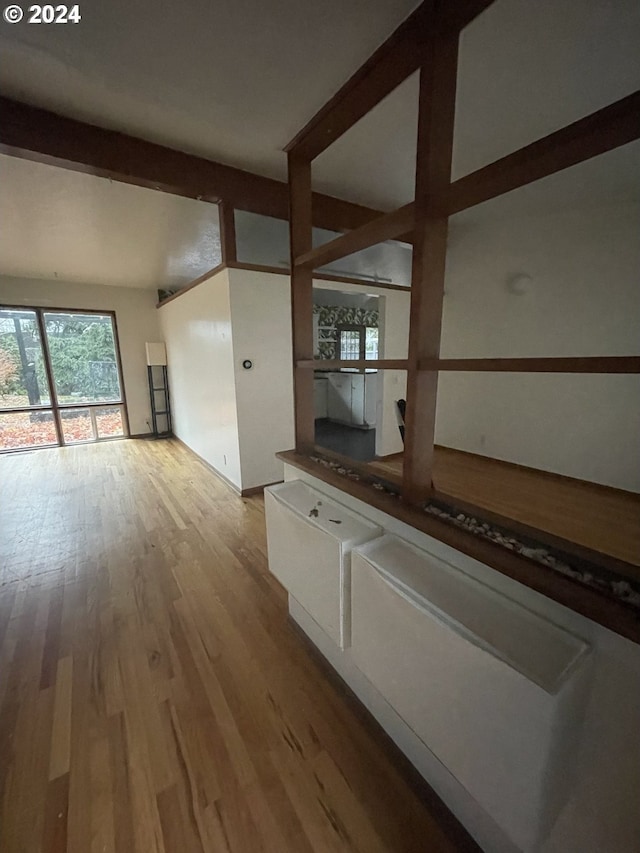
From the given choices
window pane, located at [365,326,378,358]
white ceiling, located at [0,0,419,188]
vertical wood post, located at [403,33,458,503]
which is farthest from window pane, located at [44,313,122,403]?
vertical wood post, located at [403,33,458,503]

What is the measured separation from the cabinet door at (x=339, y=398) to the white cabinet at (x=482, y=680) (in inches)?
202

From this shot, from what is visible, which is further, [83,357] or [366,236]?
[83,357]

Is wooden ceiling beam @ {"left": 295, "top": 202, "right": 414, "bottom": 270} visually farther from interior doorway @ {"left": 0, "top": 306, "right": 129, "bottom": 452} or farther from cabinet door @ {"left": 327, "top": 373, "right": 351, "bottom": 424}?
interior doorway @ {"left": 0, "top": 306, "right": 129, "bottom": 452}

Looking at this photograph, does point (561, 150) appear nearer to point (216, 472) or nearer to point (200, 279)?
point (200, 279)

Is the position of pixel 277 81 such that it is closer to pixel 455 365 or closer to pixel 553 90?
pixel 553 90

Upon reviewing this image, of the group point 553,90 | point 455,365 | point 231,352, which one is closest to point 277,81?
point 553,90

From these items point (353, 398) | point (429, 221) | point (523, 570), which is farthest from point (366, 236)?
point (353, 398)

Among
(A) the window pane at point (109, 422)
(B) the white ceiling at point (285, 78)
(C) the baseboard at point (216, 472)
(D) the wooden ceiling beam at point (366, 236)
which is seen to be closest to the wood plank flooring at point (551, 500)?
(D) the wooden ceiling beam at point (366, 236)

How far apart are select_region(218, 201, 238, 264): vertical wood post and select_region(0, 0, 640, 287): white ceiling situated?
1.36ft

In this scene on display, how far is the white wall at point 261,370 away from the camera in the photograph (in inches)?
124

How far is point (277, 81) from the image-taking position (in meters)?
1.50

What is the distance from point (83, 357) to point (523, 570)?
21.8ft

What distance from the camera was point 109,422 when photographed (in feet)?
19.4

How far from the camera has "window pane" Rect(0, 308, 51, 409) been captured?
4.96 meters
